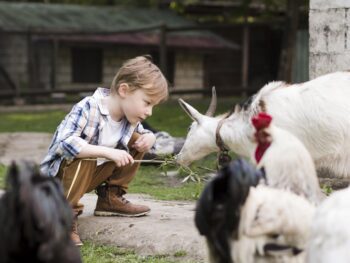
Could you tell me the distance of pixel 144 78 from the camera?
500 cm

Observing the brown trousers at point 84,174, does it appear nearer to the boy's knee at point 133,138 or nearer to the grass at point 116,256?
the boy's knee at point 133,138

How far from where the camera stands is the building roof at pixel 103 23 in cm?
2205

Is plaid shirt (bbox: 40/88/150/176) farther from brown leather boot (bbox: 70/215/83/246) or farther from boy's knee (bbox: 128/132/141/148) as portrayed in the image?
brown leather boot (bbox: 70/215/83/246)

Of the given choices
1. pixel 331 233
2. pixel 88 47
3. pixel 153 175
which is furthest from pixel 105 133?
pixel 88 47

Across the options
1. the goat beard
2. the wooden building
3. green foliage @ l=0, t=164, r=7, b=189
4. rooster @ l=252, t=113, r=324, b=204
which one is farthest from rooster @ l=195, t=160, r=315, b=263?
the wooden building

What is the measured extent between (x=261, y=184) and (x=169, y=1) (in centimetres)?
2331

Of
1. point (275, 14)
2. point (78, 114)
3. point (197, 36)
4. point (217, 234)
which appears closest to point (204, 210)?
point (217, 234)

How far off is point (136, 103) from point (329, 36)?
325cm

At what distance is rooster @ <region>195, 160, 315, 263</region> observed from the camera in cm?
319

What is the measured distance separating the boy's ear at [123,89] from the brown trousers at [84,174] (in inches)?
16.0

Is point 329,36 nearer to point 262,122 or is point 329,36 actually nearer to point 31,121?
point 262,122

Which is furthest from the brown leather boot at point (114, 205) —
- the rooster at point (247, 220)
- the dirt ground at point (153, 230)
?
the rooster at point (247, 220)

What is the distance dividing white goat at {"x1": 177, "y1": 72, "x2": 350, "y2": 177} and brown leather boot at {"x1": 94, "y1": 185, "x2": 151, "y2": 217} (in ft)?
3.16

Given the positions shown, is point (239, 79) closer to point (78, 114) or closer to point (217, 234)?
point (78, 114)
